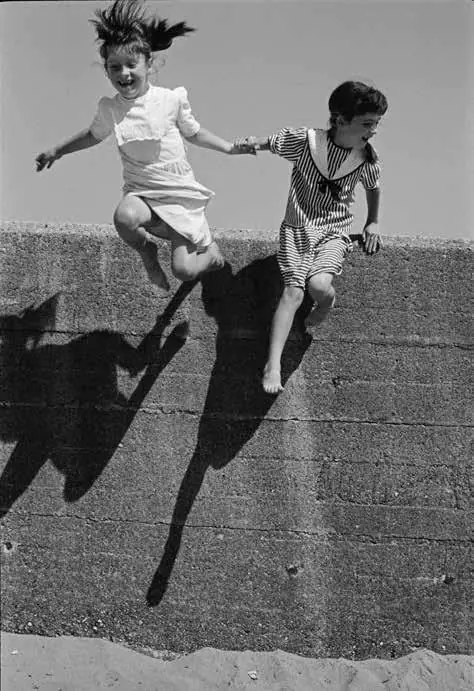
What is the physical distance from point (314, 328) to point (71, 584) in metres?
1.71

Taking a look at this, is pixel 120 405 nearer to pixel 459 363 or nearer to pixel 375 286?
pixel 375 286

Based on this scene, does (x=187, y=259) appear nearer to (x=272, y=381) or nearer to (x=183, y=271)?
(x=183, y=271)

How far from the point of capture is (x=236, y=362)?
4.80 m

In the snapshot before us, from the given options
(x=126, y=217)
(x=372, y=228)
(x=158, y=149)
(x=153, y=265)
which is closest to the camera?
(x=126, y=217)

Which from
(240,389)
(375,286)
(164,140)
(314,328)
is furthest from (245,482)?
(164,140)

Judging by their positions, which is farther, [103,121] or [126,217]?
[103,121]

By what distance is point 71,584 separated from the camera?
477 centimetres

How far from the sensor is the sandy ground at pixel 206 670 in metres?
4.57

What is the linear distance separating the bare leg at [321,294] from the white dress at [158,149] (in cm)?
56

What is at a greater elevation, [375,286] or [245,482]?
[375,286]

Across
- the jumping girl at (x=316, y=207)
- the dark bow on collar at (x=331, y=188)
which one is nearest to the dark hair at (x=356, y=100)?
the jumping girl at (x=316, y=207)

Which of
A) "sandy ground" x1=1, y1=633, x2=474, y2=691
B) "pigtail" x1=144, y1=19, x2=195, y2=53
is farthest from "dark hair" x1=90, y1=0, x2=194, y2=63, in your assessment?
"sandy ground" x1=1, y1=633, x2=474, y2=691

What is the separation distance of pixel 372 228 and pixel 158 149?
1099mm

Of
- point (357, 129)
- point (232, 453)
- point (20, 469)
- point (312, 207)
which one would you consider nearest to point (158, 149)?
point (312, 207)
